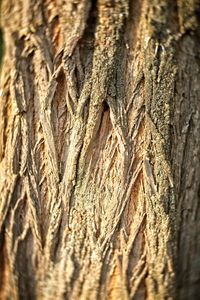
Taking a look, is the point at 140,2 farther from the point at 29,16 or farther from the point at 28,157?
the point at 28,157

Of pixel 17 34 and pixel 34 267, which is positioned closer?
pixel 17 34

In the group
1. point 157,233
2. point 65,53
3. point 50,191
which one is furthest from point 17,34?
point 157,233

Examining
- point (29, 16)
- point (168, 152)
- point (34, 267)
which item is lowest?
point (34, 267)

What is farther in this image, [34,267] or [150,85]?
[34,267]

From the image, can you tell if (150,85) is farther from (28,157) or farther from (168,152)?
(28,157)

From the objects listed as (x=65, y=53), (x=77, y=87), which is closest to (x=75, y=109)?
(x=77, y=87)

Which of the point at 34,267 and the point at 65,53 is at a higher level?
the point at 65,53
